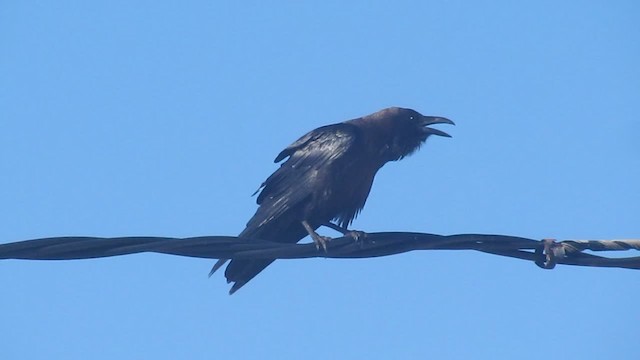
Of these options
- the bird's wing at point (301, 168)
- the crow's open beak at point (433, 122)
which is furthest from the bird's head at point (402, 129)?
the bird's wing at point (301, 168)

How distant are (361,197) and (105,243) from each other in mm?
3864

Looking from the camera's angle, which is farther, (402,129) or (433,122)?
(433,122)

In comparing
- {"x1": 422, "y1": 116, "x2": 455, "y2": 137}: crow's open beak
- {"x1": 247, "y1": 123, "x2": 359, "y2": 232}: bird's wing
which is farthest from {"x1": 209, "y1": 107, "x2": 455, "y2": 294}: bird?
{"x1": 422, "y1": 116, "x2": 455, "y2": 137}: crow's open beak

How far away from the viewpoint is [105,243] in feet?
17.9

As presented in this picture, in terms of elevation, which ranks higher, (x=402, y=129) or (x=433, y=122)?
(x=433, y=122)

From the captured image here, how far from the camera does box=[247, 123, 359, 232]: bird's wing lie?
27.7 ft

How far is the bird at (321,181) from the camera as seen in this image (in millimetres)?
8461

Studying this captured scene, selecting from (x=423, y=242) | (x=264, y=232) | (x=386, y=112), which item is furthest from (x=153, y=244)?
(x=386, y=112)

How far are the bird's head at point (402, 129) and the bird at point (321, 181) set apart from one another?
0.04 feet

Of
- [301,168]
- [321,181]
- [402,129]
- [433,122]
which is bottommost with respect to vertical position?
[321,181]

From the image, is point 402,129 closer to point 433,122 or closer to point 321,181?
point 433,122

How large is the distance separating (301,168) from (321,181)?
27cm

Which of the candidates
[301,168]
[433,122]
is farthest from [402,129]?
[301,168]

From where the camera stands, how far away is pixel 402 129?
9.62 meters
